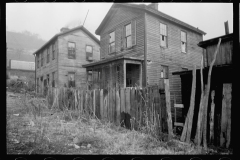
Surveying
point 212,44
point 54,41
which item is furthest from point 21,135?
point 54,41

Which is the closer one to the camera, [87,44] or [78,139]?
[78,139]

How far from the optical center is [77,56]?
18578 mm

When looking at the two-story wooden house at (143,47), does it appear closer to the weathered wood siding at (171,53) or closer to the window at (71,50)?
the weathered wood siding at (171,53)

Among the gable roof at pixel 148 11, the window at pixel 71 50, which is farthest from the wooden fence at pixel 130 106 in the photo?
the window at pixel 71 50

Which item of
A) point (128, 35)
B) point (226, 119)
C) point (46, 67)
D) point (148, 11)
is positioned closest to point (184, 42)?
point (148, 11)

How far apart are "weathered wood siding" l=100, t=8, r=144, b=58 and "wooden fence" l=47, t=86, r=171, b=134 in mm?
5484

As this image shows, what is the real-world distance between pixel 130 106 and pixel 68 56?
14.4m

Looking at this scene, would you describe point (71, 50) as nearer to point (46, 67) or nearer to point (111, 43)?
point (46, 67)

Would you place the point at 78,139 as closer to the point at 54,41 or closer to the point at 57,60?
the point at 57,60

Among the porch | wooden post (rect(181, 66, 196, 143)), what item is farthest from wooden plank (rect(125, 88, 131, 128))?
the porch

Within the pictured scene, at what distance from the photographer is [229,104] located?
4.18 m

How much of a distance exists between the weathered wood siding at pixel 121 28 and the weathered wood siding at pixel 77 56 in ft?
15.1

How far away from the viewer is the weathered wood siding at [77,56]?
1725cm

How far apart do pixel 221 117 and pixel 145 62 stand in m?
7.09
